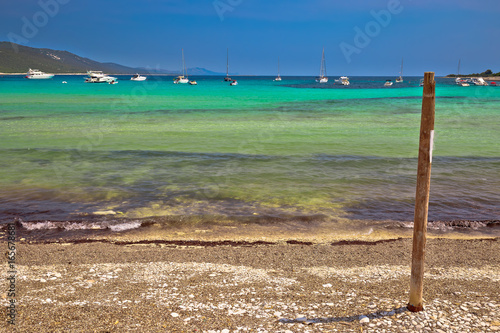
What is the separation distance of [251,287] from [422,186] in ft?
10.7

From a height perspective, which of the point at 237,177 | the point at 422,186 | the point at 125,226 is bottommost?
the point at 125,226

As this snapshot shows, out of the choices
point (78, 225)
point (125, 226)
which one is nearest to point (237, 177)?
point (125, 226)

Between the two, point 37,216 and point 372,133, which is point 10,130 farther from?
point 372,133

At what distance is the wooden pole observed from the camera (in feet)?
17.9

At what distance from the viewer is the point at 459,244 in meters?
9.43

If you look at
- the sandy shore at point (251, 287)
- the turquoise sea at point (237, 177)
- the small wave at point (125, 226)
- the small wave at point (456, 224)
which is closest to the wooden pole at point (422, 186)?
the sandy shore at point (251, 287)

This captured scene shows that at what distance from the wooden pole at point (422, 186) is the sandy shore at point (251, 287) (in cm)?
41

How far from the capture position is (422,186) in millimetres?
5805

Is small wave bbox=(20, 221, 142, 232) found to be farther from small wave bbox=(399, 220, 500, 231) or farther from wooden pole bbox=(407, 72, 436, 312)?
small wave bbox=(399, 220, 500, 231)

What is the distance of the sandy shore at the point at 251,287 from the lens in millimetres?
5875

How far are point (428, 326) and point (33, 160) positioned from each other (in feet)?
59.6

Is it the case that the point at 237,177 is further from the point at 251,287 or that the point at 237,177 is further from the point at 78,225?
the point at 251,287

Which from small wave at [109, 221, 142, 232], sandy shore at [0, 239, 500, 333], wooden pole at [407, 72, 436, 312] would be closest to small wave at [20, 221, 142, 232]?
small wave at [109, 221, 142, 232]

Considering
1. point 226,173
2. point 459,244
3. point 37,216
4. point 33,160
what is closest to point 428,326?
point 459,244
